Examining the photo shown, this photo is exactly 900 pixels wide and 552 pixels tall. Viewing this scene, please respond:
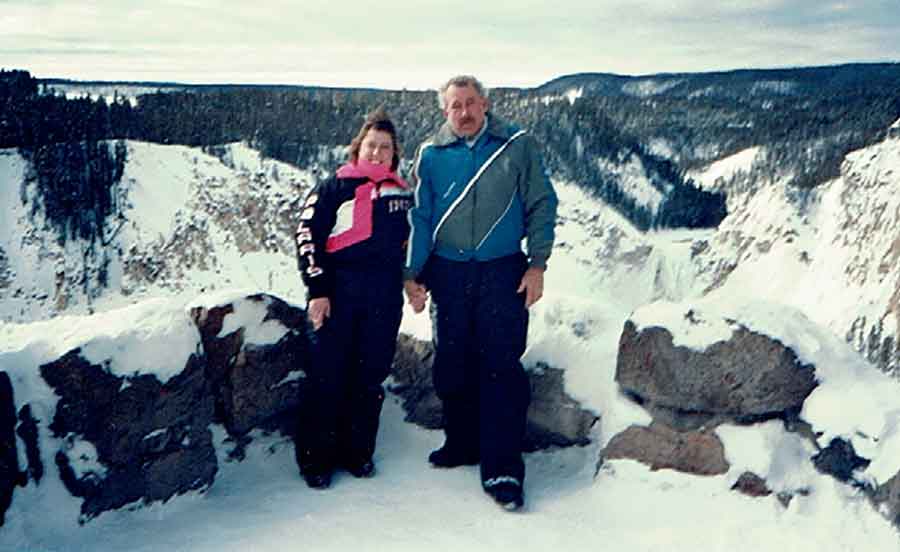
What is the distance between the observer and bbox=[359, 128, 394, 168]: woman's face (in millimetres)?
4578

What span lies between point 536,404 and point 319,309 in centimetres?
161

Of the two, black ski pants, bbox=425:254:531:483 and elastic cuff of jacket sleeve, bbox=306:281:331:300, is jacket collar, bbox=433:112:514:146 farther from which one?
elastic cuff of jacket sleeve, bbox=306:281:331:300

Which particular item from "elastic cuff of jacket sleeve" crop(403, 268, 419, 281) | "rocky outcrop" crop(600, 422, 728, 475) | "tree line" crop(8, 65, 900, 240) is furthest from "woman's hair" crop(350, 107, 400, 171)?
"tree line" crop(8, 65, 900, 240)

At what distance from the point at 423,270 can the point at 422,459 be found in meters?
1.26

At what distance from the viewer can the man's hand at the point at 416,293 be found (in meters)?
4.61

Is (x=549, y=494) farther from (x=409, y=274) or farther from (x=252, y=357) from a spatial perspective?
(x=252, y=357)

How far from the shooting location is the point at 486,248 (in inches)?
177

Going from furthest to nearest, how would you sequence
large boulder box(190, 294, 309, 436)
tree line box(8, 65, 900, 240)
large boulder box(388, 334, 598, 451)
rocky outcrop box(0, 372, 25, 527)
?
tree line box(8, 65, 900, 240) < large boulder box(388, 334, 598, 451) < large boulder box(190, 294, 309, 436) < rocky outcrop box(0, 372, 25, 527)

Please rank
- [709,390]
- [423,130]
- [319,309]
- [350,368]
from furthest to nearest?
1. [423,130]
2. [350,368]
3. [709,390]
4. [319,309]

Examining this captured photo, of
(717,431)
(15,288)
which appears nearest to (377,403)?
(717,431)

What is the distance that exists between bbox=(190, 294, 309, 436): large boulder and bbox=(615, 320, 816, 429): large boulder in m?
2.16

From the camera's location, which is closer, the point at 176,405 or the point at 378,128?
the point at 176,405

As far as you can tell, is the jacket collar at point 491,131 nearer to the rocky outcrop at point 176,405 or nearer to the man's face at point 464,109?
the man's face at point 464,109

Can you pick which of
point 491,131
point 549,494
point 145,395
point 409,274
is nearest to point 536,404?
point 549,494
